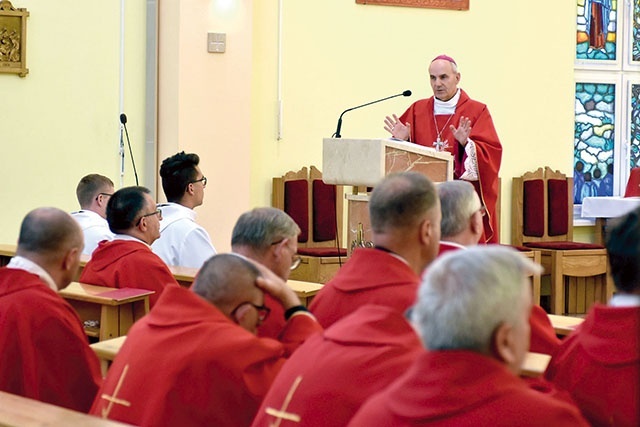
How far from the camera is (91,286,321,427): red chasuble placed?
336 cm

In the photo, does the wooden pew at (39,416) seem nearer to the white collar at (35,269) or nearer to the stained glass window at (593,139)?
the white collar at (35,269)

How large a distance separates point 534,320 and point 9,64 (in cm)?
688

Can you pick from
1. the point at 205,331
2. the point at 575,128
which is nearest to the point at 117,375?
the point at 205,331

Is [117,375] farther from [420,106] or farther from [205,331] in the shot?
[420,106]

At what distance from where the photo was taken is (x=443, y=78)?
7887mm

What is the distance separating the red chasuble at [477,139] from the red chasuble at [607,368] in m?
4.37

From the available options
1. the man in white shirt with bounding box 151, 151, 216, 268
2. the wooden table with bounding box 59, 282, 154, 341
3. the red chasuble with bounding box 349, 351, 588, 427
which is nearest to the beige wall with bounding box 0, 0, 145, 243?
the man in white shirt with bounding box 151, 151, 216, 268

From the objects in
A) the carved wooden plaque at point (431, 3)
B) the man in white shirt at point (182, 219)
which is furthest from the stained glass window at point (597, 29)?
the man in white shirt at point (182, 219)

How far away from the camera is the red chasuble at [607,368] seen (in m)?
3.14

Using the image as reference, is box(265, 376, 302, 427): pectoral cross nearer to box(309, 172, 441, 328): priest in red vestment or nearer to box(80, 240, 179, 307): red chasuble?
box(309, 172, 441, 328): priest in red vestment

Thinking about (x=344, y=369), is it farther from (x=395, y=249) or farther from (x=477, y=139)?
(x=477, y=139)

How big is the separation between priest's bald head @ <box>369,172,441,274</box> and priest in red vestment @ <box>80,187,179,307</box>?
8.10ft

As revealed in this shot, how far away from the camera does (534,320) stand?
405 centimetres

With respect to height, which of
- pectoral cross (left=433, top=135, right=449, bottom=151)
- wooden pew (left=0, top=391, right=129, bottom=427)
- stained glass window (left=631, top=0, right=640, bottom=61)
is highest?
stained glass window (left=631, top=0, right=640, bottom=61)
